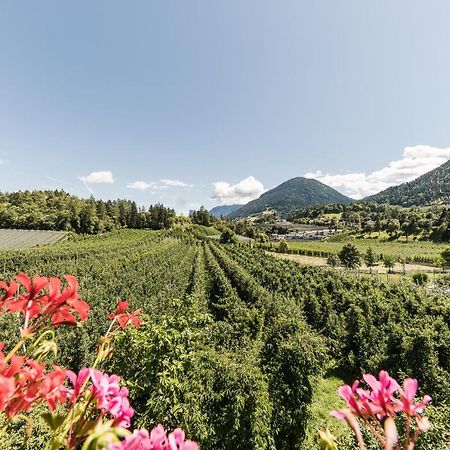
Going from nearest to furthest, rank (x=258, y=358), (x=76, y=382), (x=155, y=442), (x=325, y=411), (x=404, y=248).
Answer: (x=155, y=442)
(x=76, y=382)
(x=258, y=358)
(x=325, y=411)
(x=404, y=248)

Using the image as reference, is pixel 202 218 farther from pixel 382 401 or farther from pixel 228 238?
pixel 382 401

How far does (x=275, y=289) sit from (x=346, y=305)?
5.78m

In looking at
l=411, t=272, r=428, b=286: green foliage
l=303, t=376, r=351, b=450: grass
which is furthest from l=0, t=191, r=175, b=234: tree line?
l=303, t=376, r=351, b=450: grass

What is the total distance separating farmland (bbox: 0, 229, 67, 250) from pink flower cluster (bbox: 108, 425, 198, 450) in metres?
Answer: 81.2

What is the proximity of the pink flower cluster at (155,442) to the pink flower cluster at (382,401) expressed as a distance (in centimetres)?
45

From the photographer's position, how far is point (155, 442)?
0.74 m

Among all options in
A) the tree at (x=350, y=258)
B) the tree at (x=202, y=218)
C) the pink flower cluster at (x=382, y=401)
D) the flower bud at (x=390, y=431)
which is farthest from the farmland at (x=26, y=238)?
the flower bud at (x=390, y=431)

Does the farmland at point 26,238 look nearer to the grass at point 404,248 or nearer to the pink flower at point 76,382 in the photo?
the grass at point 404,248

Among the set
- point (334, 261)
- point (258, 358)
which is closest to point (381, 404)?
point (258, 358)

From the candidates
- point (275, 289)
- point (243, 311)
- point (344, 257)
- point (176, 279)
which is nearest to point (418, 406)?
point (243, 311)

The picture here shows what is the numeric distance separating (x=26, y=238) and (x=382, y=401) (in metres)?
89.2

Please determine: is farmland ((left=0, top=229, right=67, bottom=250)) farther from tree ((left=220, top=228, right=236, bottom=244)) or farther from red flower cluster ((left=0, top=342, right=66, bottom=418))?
red flower cluster ((left=0, top=342, right=66, bottom=418))

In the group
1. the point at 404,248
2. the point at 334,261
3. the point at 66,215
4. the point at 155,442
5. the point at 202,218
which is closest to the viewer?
the point at 155,442

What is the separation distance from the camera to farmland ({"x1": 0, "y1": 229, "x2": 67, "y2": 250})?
224 feet
